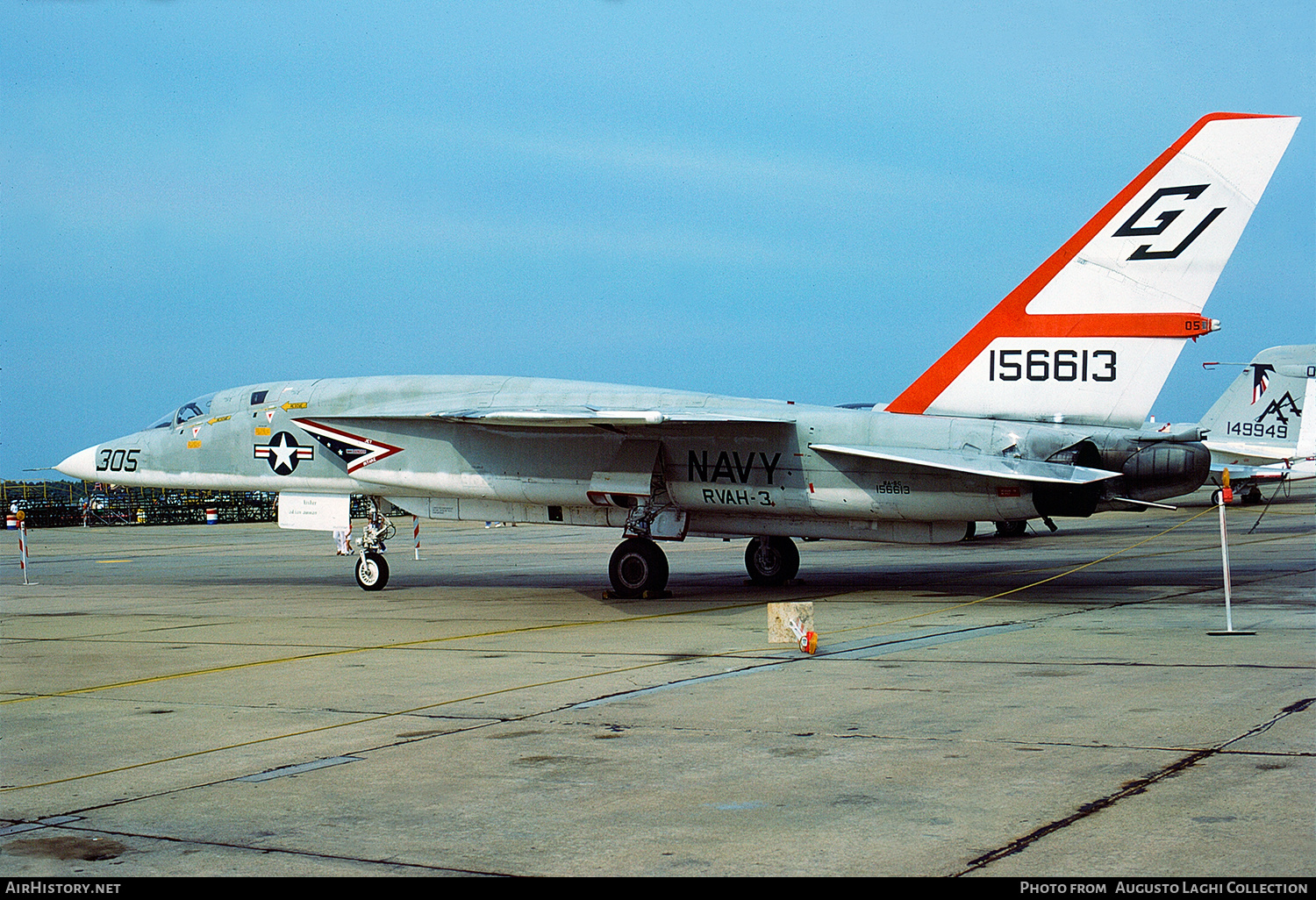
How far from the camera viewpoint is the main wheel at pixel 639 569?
16.1 metres

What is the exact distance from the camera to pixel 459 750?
6777mm

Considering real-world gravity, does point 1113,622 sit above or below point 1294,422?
below

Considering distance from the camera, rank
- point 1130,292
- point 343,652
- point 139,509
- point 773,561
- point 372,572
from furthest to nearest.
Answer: point 139,509
point 773,561
point 372,572
point 1130,292
point 343,652

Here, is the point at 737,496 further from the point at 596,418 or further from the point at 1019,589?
the point at 1019,589

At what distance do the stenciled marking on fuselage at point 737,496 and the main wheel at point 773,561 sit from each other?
2.35m

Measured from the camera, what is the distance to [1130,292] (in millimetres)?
13695

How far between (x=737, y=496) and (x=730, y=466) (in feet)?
1.39

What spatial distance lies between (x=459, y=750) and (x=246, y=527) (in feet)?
141

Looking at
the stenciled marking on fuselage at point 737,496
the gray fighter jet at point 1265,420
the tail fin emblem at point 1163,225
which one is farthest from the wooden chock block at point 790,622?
the gray fighter jet at point 1265,420

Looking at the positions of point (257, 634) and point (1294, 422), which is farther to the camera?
point (1294, 422)

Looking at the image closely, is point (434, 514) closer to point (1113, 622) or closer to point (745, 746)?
point (1113, 622)

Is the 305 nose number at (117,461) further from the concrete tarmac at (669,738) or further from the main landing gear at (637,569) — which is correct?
the main landing gear at (637,569)

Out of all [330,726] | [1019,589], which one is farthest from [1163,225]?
[330,726]
